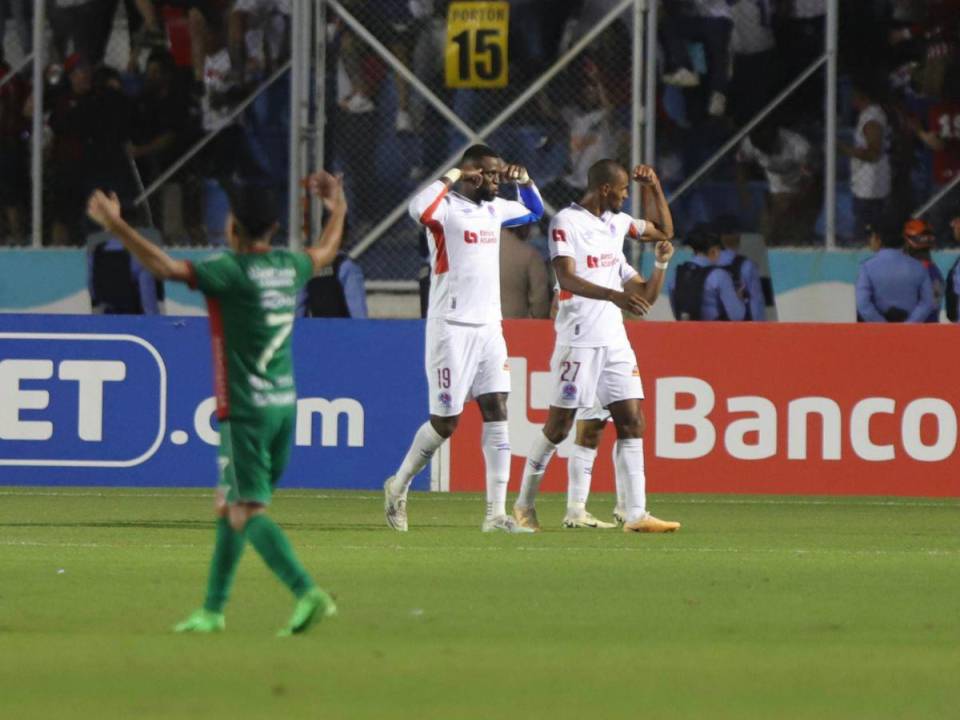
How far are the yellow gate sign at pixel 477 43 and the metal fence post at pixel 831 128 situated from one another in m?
2.86

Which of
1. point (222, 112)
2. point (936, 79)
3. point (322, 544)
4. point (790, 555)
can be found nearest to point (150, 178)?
point (222, 112)

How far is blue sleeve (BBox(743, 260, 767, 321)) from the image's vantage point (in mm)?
18875

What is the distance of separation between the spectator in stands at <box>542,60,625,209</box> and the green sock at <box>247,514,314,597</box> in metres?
12.1

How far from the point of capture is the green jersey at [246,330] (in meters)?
8.14

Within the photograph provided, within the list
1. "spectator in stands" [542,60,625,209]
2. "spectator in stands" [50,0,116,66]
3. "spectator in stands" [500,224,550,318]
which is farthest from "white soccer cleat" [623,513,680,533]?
"spectator in stands" [50,0,116,66]

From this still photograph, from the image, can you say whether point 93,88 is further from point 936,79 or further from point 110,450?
point 936,79

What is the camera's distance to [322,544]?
12234mm

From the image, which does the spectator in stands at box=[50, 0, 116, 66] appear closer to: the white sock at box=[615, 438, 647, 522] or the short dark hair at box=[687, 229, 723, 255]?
the short dark hair at box=[687, 229, 723, 255]

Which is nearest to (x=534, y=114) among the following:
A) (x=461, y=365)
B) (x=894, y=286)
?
(x=894, y=286)

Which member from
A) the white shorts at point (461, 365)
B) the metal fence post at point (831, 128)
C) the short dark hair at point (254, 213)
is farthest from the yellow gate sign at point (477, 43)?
the short dark hair at point (254, 213)

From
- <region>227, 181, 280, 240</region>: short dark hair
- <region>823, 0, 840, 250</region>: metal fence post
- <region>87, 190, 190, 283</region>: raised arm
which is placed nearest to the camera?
<region>87, 190, 190, 283</region>: raised arm

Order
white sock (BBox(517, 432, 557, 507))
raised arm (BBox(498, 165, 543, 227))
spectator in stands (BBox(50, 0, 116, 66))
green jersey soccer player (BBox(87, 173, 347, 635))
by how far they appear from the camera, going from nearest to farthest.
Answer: green jersey soccer player (BBox(87, 173, 347, 635)), raised arm (BBox(498, 165, 543, 227)), white sock (BBox(517, 432, 557, 507)), spectator in stands (BBox(50, 0, 116, 66))

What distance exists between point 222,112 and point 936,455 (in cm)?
787

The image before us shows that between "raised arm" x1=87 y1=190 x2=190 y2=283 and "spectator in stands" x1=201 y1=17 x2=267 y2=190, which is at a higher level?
"spectator in stands" x1=201 y1=17 x2=267 y2=190
